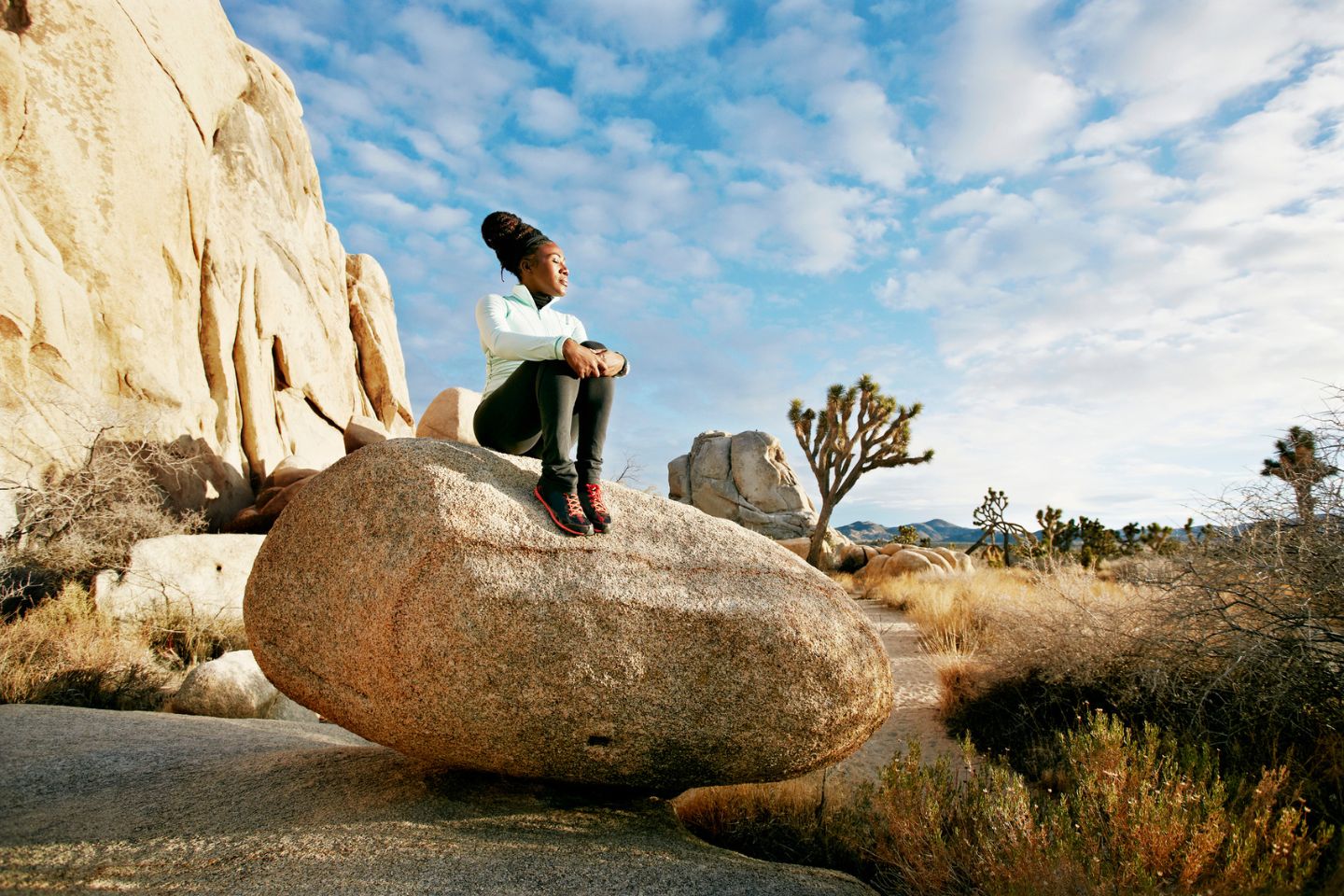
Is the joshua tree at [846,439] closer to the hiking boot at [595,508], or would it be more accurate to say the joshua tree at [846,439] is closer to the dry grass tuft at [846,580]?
the dry grass tuft at [846,580]

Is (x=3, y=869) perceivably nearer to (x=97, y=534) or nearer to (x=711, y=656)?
(x=711, y=656)

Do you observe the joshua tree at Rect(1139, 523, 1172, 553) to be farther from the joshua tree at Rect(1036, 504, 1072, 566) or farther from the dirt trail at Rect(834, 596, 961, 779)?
the dirt trail at Rect(834, 596, 961, 779)


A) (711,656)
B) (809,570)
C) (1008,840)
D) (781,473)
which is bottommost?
(1008,840)

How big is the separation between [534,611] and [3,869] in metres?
2.11

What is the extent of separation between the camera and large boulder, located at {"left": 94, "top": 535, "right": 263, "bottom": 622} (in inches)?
296

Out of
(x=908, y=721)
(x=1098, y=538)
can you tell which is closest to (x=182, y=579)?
(x=908, y=721)

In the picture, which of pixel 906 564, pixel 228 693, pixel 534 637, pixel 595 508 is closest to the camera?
pixel 534 637

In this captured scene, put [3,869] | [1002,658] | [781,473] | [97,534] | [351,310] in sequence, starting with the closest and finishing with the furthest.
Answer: [3,869]
[1002,658]
[97,534]
[351,310]
[781,473]

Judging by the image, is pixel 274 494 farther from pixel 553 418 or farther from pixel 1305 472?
pixel 1305 472

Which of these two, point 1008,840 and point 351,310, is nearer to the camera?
point 1008,840

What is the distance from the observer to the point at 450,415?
45.6 feet

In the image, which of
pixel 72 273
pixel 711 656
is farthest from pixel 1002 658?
pixel 72 273

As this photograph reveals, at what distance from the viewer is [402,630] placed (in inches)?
119

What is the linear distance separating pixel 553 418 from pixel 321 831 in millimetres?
1980
